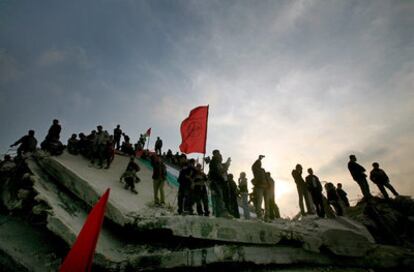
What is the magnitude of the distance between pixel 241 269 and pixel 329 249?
2.28m

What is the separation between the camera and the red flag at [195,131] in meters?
9.29

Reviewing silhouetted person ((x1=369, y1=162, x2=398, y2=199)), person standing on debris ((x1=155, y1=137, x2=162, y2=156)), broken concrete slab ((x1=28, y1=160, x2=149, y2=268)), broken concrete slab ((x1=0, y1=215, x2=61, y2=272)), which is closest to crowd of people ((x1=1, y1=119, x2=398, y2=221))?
silhouetted person ((x1=369, y1=162, x2=398, y2=199))

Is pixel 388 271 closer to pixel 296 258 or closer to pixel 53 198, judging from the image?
pixel 296 258

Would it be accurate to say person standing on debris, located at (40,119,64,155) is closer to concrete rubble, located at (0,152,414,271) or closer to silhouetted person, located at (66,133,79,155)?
silhouetted person, located at (66,133,79,155)

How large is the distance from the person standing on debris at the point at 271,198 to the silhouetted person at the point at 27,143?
8.81m

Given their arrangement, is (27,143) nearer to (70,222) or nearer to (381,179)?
(70,222)

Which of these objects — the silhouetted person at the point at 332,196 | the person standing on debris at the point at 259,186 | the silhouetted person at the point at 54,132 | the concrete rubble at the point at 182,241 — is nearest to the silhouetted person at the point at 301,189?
the silhouetted person at the point at 332,196

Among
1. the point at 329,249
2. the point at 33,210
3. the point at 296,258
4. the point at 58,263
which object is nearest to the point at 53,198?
the point at 33,210

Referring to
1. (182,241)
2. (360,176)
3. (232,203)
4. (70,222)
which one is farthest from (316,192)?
(70,222)

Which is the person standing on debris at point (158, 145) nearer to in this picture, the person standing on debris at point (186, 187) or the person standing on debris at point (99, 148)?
the person standing on debris at point (99, 148)

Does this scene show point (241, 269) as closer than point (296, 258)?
Yes

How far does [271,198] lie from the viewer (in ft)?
31.4

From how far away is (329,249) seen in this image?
631 cm

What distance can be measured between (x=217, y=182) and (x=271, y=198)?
117 inches
